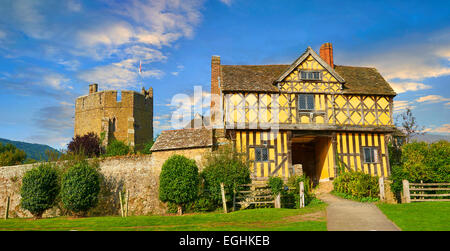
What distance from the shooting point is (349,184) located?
17906 millimetres

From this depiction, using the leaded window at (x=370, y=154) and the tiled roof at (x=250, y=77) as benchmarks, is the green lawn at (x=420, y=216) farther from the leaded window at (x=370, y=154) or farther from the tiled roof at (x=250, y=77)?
the tiled roof at (x=250, y=77)

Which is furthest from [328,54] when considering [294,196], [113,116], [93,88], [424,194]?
[93,88]

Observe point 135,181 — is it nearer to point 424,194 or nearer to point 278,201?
point 278,201

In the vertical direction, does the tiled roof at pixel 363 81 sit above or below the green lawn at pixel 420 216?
above

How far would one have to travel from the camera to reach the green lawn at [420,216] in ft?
31.4

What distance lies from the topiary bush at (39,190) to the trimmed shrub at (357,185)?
52.6 ft

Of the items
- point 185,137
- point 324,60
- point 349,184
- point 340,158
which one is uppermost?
point 324,60

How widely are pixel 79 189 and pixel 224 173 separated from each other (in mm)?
7934

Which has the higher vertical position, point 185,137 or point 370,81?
point 370,81

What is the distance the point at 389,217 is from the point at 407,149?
30.5 ft

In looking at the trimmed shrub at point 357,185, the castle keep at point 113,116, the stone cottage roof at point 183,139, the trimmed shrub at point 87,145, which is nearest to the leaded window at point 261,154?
the stone cottage roof at point 183,139

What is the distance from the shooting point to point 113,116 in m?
39.5
